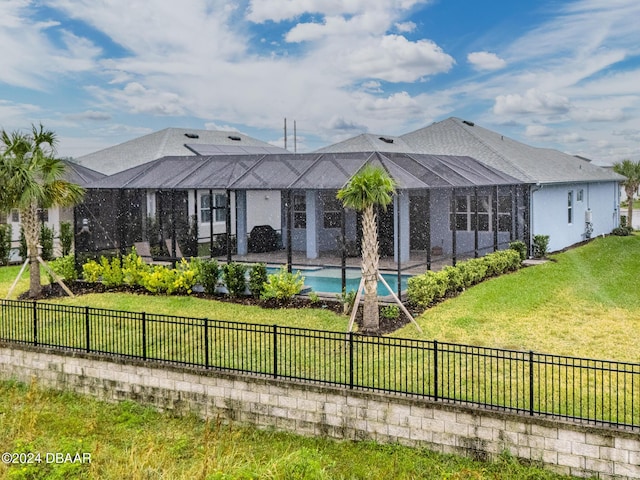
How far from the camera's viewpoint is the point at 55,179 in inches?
731

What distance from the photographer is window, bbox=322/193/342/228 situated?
2532 centimetres

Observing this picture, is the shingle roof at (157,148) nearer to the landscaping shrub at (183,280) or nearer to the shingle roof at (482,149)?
the shingle roof at (482,149)

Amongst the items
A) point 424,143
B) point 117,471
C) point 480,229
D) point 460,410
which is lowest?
point 117,471

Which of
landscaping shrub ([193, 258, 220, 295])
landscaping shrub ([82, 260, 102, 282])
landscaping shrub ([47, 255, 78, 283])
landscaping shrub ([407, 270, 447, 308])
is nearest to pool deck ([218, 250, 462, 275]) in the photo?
landscaping shrub ([193, 258, 220, 295])

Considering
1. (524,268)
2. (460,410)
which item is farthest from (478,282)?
(460,410)

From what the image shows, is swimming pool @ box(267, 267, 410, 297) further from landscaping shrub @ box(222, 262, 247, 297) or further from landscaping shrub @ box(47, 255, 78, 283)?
landscaping shrub @ box(47, 255, 78, 283)

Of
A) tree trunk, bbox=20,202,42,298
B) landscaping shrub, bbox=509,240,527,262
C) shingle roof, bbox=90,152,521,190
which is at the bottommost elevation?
landscaping shrub, bbox=509,240,527,262

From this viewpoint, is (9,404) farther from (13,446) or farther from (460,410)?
(460,410)

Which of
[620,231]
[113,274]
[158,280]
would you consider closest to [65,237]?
[113,274]

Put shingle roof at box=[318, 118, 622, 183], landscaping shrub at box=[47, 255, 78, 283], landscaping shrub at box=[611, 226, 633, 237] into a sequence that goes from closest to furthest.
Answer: landscaping shrub at box=[47, 255, 78, 283] → shingle roof at box=[318, 118, 622, 183] → landscaping shrub at box=[611, 226, 633, 237]

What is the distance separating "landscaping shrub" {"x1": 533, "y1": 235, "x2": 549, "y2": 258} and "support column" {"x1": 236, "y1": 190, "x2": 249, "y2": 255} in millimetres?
11151

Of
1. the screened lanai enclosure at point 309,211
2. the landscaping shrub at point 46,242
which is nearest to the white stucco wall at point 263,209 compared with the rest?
the screened lanai enclosure at point 309,211

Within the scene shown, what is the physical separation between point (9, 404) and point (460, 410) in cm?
823

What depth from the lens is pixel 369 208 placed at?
14.0 m
